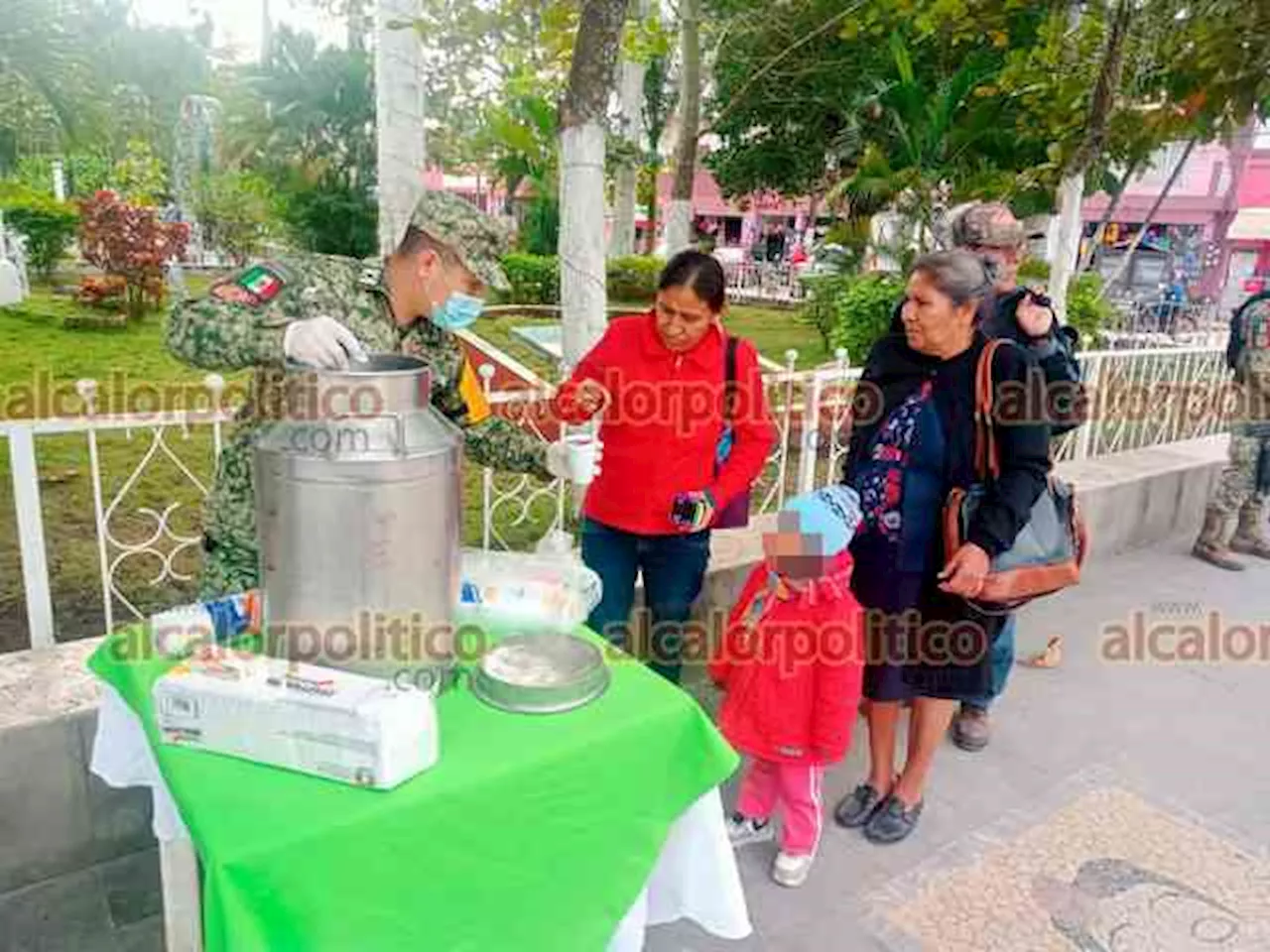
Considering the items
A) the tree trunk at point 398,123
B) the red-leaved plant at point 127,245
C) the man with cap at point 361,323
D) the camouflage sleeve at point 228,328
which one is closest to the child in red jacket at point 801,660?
the man with cap at point 361,323

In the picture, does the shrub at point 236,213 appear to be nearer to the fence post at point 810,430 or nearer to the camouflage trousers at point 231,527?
the fence post at point 810,430

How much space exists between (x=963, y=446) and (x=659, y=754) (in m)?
1.34

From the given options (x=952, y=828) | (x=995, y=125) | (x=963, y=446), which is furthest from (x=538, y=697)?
(x=995, y=125)

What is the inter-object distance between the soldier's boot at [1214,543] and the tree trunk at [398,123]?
5139mm

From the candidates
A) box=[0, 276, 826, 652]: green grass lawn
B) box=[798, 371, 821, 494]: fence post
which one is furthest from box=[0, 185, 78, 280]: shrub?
box=[798, 371, 821, 494]: fence post

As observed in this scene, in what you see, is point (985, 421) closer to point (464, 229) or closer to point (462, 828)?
point (464, 229)

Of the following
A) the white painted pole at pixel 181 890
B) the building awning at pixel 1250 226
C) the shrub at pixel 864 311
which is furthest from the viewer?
the building awning at pixel 1250 226

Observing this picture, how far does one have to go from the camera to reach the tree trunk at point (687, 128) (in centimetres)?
1007

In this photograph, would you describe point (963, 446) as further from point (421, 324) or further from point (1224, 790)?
point (1224, 790)

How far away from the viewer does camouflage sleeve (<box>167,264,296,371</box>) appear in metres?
1.65

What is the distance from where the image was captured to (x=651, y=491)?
2.61 metres

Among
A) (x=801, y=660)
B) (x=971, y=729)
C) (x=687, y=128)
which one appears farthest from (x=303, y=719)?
(x=687, y=128)

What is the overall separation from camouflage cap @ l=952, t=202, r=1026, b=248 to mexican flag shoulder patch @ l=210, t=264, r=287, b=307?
1.96 meters

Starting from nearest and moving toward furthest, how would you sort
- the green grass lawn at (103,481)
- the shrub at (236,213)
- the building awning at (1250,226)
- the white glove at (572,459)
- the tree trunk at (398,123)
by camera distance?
1. the white glove at (572,459)
2. the green grass lawn at (103,481)
3. the tree trunk at (398,123)
4. the shrub at (236,213)
5. the building awning at (1250,226)
